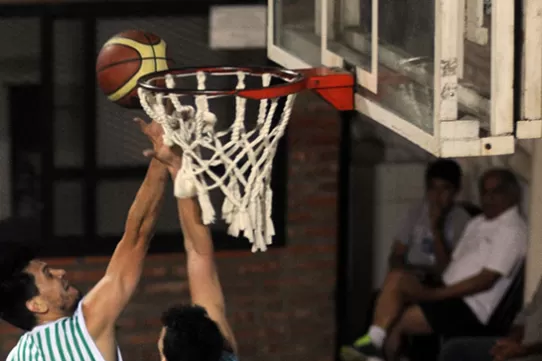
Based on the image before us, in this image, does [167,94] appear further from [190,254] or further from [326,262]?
[326,262]

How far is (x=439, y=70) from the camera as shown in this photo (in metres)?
2.30

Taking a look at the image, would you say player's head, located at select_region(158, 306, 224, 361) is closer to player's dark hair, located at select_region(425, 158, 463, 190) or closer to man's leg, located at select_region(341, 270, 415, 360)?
man's leg, located at select_region(341, 270, 415, 360)

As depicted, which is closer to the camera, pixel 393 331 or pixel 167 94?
pixel 167 94

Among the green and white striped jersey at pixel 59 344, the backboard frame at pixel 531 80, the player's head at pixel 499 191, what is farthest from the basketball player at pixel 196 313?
the player's head at pixel 499 191

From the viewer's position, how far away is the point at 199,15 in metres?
4.11

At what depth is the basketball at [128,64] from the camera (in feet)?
10.1

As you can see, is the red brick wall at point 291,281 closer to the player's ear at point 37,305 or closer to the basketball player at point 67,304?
the basketball player at point 67,304

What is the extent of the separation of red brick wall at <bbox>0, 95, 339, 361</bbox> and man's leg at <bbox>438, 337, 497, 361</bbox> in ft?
2.60

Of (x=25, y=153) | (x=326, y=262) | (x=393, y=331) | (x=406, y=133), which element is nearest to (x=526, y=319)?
(x=393, y=331)

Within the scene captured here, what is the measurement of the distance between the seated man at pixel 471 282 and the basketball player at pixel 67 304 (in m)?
1.26

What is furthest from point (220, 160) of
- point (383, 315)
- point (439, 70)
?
point (383, 315)

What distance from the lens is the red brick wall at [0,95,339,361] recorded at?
4.22 metres

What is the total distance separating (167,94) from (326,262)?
1.84m

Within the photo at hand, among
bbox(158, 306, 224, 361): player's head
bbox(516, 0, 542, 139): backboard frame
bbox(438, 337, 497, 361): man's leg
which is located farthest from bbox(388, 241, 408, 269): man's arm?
bbox(516, 0, 542, 139): backboard frame
